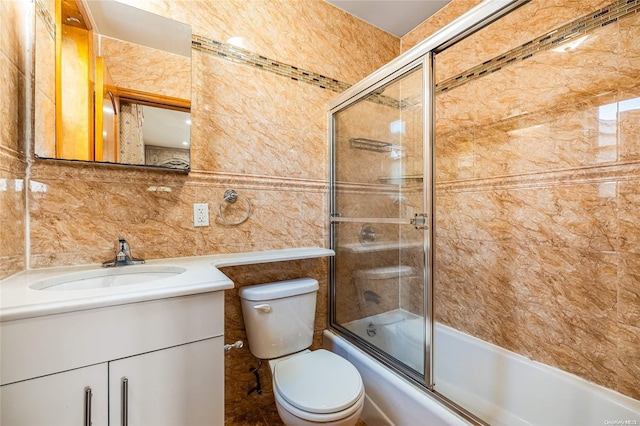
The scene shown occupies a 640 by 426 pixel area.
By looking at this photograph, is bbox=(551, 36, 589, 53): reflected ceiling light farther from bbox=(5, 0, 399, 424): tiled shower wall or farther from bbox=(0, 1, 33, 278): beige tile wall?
bbox=(0, 1, 33, 278): beige tile wall

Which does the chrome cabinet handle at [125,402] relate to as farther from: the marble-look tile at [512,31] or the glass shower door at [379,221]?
the marble-look tile at [512,31]

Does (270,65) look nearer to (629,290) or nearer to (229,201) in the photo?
(229,201)

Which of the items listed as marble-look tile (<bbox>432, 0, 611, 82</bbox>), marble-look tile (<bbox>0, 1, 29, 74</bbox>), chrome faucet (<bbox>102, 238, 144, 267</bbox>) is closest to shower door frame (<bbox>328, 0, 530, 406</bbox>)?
marble-look tile (<bbox>432, 0, 611, 82</bbox>)

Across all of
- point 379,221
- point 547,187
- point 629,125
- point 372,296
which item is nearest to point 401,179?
point 379,221

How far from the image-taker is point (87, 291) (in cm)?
81

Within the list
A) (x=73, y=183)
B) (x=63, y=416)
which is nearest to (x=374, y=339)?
(x=63, y=416)

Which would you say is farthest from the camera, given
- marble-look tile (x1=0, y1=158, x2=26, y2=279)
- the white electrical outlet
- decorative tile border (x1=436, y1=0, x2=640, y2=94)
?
the white electrical outlet

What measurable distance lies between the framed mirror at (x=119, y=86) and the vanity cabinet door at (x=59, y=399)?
841mm

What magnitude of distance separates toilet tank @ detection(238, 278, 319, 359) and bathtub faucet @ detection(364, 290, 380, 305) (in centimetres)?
51

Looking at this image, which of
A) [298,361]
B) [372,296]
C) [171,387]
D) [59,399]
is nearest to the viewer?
[59,399]

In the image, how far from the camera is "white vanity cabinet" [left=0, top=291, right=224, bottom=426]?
2.30 ft

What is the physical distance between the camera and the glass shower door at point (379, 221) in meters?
1.41

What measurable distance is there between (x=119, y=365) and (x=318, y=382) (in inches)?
29.4

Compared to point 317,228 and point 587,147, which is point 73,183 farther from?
point 587,147
